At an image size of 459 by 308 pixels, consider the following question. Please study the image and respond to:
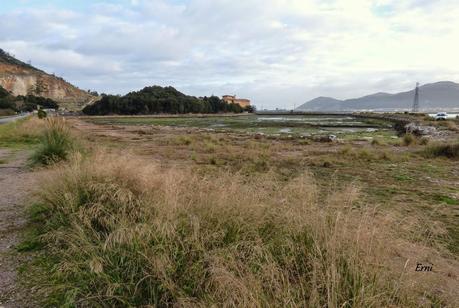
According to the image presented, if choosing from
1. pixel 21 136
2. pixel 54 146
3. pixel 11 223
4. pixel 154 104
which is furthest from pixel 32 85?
pixel 11 223

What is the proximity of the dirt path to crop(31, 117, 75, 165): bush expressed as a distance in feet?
1.79

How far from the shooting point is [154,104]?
372 feet

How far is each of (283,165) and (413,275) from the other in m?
11.1

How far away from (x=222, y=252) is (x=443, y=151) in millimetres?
17918

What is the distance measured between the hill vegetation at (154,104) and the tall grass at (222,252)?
347 ft

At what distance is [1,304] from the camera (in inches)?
130

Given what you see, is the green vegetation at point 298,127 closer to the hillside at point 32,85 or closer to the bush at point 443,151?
the bush at point 443,151

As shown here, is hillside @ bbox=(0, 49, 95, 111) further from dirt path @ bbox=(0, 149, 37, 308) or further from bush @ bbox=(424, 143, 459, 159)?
bush @ bbox=(424, 143, 459, 159)

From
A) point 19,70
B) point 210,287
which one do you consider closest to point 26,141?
point 210,287

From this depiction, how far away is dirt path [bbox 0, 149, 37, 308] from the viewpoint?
3.50 meters

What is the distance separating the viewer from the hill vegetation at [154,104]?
105375mm

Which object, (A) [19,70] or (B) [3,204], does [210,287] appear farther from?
(A) [19,70]

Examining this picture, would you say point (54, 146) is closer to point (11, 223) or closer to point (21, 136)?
point (11, 223)

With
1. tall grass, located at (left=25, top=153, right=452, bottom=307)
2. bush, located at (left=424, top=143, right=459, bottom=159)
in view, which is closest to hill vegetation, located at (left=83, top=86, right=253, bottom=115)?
bush, located at (left=424, top=143, right=459, bottom=159)
